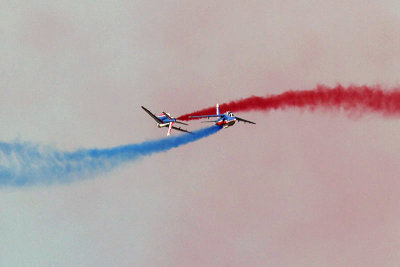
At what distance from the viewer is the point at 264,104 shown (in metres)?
106

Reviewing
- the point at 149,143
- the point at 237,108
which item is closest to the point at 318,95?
the point at 237,108

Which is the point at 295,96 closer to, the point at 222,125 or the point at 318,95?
the point at 318,95

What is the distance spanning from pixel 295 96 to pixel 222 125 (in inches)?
511

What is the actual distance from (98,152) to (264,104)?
98.4ft

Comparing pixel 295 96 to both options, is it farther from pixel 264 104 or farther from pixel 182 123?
pixel 182 123

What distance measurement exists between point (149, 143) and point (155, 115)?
583 cm

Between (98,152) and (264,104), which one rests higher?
(264,104)

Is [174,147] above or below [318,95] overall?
below

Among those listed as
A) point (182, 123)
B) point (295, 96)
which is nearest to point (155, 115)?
point (182, 123)

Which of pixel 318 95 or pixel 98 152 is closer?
pixel 318 95

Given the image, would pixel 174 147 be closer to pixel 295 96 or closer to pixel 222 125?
pixel 222 125

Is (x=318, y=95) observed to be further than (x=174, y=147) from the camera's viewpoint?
No

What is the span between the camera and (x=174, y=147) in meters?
114

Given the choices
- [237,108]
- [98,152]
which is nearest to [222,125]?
[237,108]
